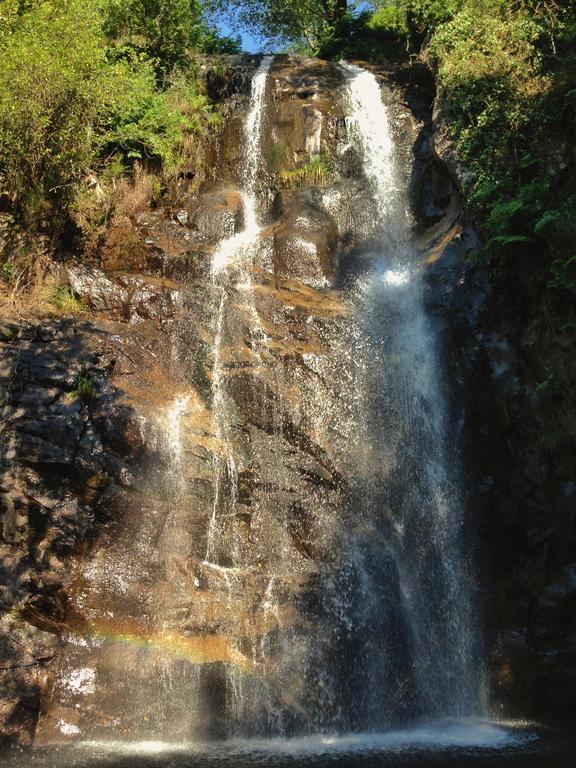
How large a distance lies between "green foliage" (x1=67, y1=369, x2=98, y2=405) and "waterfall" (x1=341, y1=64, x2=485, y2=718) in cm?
424

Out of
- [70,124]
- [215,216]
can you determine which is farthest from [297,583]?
[70,124]

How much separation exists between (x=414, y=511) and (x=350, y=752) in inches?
138

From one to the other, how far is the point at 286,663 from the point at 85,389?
15.9 feet

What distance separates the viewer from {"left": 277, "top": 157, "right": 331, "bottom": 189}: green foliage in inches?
598

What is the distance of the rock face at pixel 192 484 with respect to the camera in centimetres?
837

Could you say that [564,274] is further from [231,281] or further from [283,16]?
[283,16]

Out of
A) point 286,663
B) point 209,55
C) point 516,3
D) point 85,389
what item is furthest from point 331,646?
point 209,55

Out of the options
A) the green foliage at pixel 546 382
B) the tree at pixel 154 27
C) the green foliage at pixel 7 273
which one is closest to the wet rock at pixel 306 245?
the green foliage at pixel 546 382

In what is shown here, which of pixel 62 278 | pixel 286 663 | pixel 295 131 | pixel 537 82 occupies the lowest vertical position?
pixel 286 663

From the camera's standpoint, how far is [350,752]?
7.70 m

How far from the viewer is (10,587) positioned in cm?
840

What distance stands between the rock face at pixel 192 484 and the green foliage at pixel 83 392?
0.03 m

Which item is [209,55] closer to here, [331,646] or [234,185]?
[234,185]

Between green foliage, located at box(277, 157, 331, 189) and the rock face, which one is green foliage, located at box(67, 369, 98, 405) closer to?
the rock face
